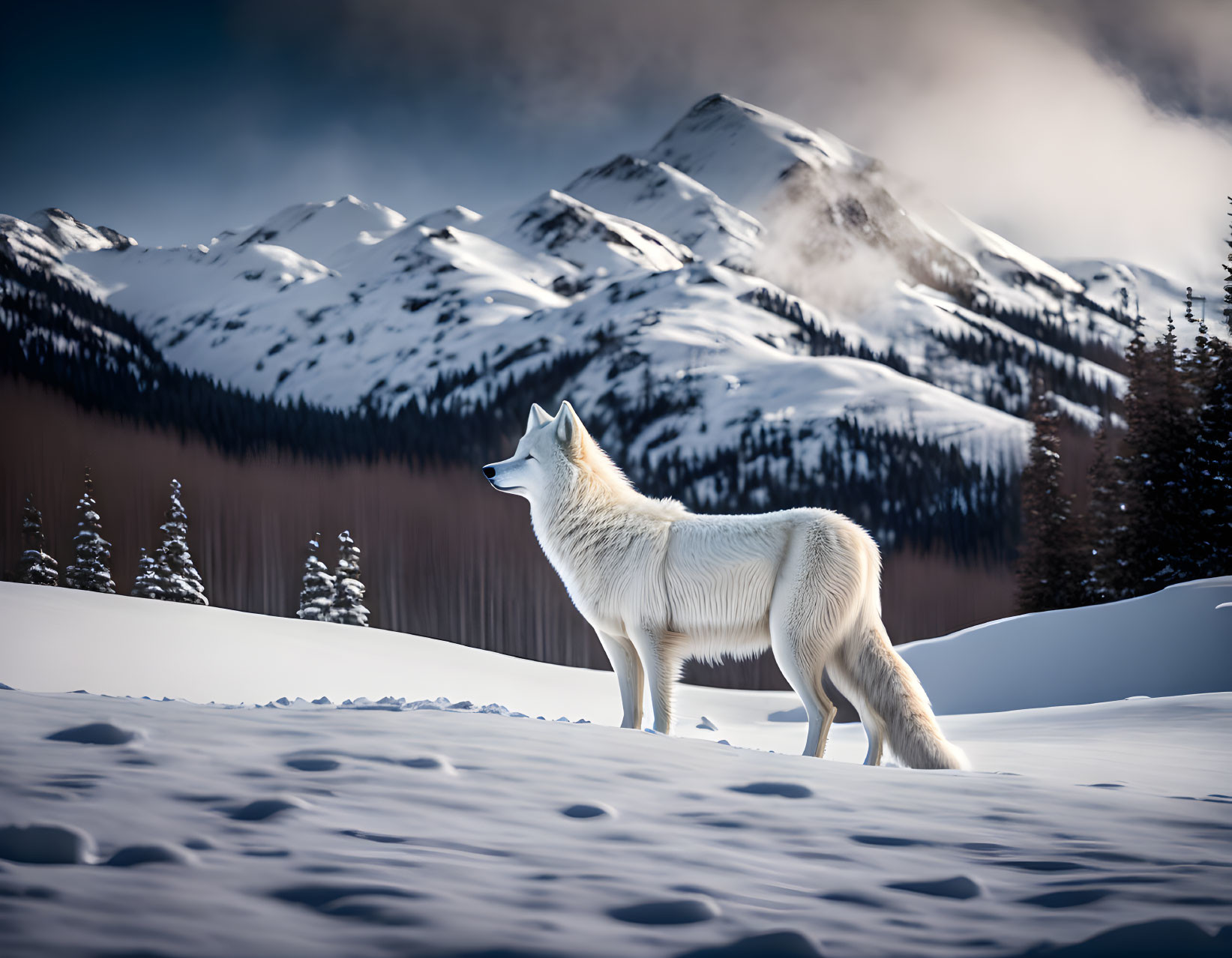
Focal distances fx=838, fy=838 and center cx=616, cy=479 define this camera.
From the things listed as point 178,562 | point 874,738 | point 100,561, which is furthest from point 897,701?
point 100,561

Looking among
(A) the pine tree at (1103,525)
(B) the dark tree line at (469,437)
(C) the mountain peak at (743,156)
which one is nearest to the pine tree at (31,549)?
(B) the dark tree line at (469,437)

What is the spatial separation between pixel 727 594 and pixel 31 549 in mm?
11717

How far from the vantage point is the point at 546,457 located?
15.2 feet

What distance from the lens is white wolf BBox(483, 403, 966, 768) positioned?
3826 millimetres

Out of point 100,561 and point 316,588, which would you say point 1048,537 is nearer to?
point 316,588

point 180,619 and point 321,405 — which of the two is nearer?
point 180,619

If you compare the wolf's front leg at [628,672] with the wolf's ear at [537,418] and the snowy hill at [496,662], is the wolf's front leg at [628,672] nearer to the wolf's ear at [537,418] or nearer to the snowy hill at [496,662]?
the wolf's ear at [537,418]

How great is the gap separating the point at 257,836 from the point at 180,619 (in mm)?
8260

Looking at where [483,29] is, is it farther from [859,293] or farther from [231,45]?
[859,293]

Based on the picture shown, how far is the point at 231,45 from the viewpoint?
35.0 ft

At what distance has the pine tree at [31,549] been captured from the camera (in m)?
11.7

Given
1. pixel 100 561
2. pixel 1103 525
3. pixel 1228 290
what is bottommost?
pixel 100 561

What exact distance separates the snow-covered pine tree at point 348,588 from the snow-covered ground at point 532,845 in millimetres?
12354

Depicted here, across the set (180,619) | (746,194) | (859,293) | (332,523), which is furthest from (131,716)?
(746,194)
